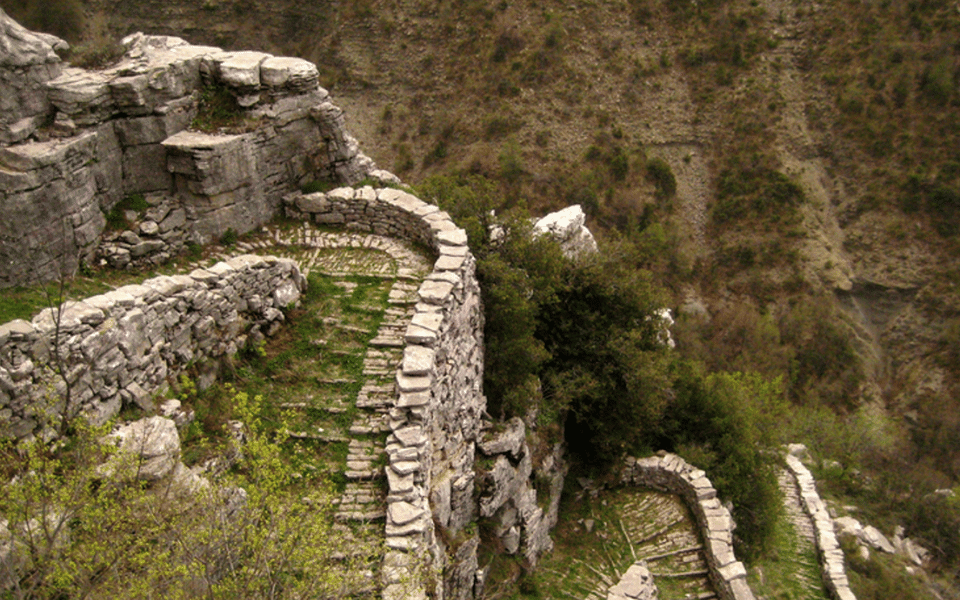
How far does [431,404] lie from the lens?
42.5 ft

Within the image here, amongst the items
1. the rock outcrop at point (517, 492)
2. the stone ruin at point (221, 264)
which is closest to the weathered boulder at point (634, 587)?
the stone ruin at point (221, 264)

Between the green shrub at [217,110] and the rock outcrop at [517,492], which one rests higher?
the green shrub at [217,110]

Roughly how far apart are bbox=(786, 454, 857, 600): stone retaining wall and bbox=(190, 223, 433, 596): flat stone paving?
16.6 m

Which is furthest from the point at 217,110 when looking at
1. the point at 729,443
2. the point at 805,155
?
the point at 805,155

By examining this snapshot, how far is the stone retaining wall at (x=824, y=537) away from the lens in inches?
866

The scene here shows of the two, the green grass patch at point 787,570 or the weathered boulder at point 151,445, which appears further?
the green grass patch at point 787,570

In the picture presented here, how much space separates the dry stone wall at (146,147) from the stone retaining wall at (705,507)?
1253 cm

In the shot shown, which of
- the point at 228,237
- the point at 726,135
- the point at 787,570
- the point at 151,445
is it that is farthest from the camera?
the point at 726,135

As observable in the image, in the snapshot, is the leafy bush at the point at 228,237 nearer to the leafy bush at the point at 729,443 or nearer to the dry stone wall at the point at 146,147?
the dry stone wall at the point at 146,147

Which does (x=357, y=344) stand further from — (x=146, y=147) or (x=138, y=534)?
(x=146, y=147)

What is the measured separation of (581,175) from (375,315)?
3529cm

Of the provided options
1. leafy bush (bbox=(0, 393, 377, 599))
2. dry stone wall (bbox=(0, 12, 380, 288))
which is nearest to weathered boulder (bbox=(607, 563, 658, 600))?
leafy bush (bbox=(0, 393, 377, 599))

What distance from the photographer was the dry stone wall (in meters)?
13.0

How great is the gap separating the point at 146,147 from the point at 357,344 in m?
6.54
